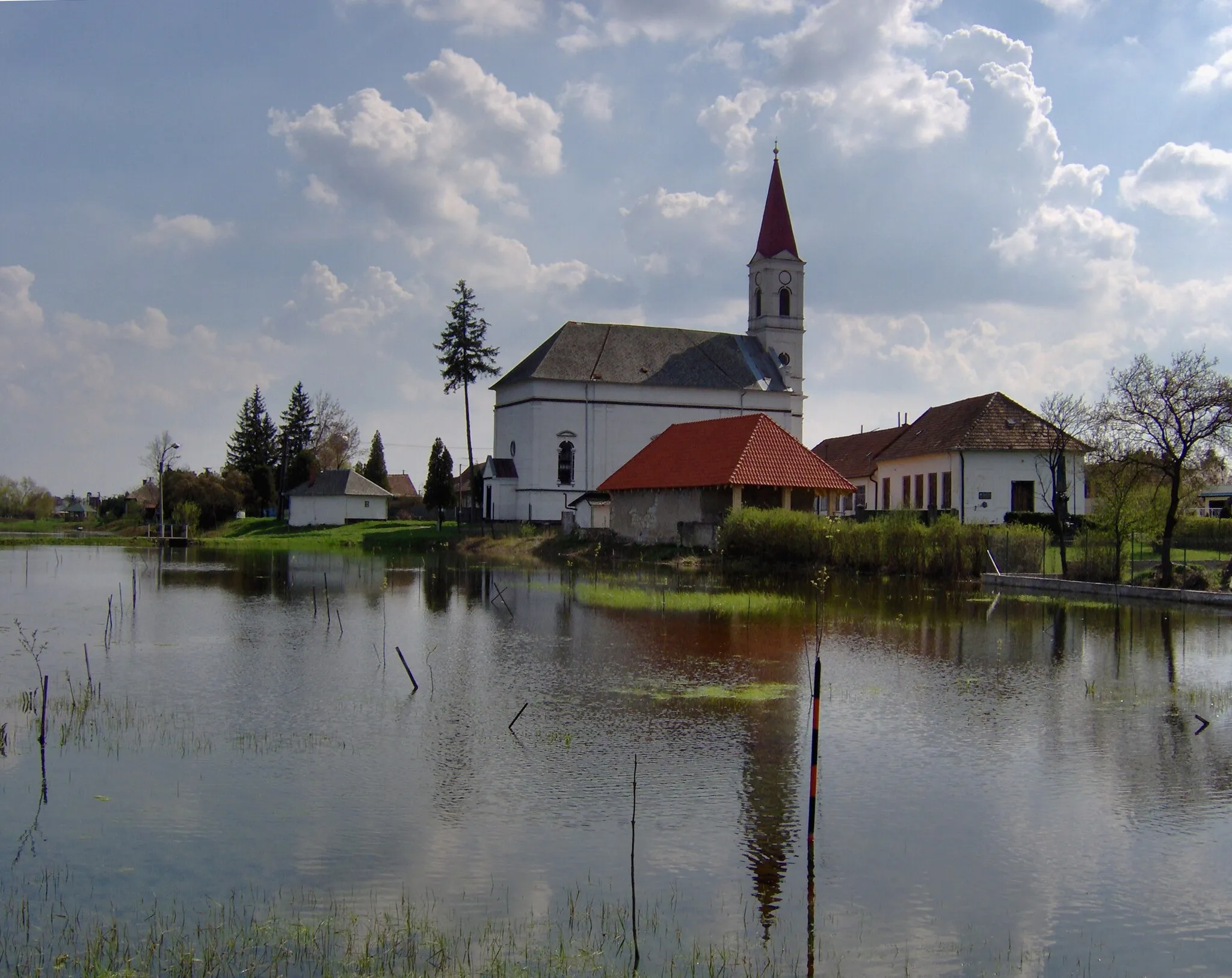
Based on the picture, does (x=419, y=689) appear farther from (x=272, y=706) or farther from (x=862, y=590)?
(x=862, y=590)

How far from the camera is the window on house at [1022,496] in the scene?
44.6 m

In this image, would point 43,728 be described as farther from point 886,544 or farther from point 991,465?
point 991,465

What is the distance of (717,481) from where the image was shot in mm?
41531

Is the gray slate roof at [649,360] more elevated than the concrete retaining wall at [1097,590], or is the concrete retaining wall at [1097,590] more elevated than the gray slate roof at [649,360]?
the gray slate roof at [649,360]

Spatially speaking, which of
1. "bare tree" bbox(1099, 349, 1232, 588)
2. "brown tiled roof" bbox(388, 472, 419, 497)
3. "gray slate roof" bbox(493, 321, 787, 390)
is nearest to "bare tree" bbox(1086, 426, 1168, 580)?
"bare tree" bbox(1099, 349, 1232, 588)

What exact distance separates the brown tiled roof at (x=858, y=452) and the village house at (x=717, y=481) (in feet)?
27.8

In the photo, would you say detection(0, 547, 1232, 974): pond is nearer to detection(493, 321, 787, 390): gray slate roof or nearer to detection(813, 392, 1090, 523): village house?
detection(813, 392, 1090, 523): village house

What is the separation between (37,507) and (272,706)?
110069mm

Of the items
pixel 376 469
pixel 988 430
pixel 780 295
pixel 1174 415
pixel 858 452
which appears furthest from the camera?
pixel 376 469

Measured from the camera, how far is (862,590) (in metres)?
30.5

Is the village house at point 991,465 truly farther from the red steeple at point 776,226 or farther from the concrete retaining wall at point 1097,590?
the red steeple at point 776,226

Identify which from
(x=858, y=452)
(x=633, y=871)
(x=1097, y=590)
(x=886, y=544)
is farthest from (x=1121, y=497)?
(x=858, y=452)

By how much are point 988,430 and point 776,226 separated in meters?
24.7

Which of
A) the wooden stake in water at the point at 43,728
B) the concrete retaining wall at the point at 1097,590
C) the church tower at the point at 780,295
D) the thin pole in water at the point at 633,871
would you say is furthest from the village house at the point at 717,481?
the thin pole in water at the point at 633,871
